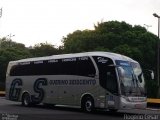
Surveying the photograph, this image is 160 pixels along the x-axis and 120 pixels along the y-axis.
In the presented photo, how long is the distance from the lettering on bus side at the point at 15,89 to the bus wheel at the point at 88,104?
725 cm

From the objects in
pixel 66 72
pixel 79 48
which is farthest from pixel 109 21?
pixel 66 72

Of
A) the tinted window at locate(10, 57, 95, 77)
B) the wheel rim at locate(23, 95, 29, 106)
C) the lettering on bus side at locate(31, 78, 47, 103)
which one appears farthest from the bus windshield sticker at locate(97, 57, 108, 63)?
the wheel rim at locate(23, 95, 29, 106)

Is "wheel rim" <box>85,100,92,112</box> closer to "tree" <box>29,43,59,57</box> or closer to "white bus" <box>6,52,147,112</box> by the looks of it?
"white bus" <box>6,52,147,112</box>

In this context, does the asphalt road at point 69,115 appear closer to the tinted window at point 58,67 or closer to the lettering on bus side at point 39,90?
the tinted window at point 58,67

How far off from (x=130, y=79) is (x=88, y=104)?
2.81 metres

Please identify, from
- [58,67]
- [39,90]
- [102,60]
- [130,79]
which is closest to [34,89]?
[39,90]

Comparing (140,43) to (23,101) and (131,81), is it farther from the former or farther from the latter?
(131,81)

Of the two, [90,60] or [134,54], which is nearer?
[90,60]

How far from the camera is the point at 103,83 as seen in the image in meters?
24.4

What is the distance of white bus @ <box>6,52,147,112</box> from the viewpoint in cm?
2381

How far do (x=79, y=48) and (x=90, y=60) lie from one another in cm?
3391

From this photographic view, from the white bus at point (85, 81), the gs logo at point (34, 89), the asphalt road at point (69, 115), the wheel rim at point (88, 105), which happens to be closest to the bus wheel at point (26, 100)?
the white bus at point (85, 81)

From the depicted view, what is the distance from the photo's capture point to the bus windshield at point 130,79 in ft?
77.7

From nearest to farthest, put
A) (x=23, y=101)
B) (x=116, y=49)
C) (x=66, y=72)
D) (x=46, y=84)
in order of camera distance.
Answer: (x=66, y=72), (x=46, y=84), (x=23, y=101), (x=116, y=49)
